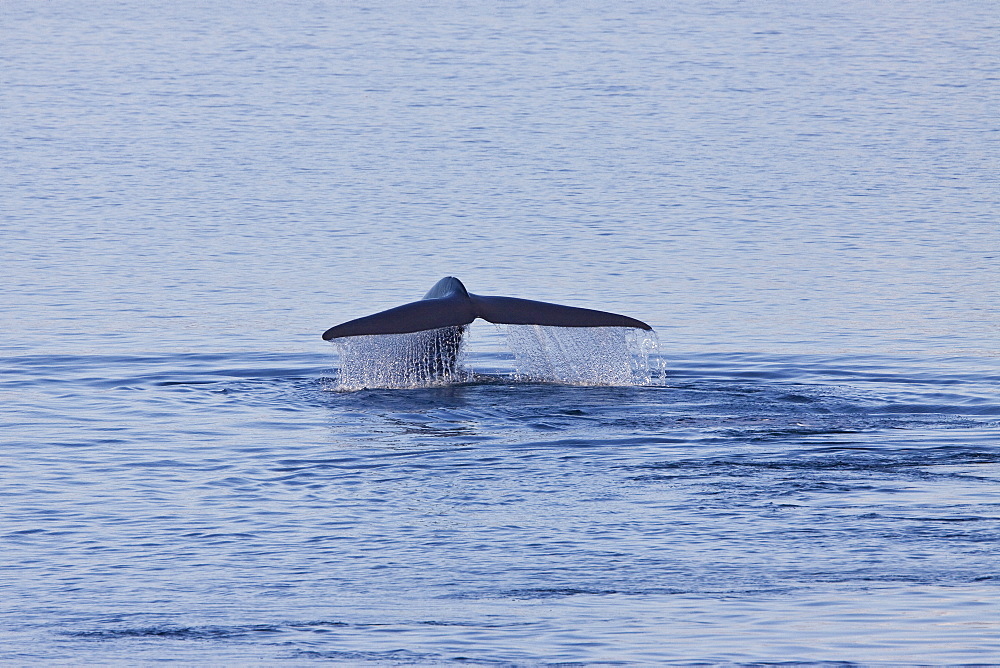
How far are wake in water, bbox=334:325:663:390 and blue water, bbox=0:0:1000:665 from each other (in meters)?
0.32

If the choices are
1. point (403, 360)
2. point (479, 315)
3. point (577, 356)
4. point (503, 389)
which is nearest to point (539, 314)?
point (479, 315)

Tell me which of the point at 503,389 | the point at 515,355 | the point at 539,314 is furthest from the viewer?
the point at 515,355

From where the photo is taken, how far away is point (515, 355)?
47.2 ft

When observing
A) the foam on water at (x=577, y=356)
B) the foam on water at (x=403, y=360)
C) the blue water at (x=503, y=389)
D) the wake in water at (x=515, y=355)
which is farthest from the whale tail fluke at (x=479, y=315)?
the foam on water at (x=577, y=356)

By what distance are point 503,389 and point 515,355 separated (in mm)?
639

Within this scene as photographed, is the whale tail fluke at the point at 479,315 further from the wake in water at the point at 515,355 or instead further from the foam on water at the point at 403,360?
the foam on water at the point at 403,360

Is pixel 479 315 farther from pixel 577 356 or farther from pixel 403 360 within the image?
pixel 577 356

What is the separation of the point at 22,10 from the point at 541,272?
4127 centimetres

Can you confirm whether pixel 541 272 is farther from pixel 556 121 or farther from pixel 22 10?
pixel 22 10

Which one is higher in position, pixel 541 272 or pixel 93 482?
pixel 541 272

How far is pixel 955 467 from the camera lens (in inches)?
432

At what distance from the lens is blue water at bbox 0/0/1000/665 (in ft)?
27.3

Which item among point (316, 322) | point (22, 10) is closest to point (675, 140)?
point (316, 322)

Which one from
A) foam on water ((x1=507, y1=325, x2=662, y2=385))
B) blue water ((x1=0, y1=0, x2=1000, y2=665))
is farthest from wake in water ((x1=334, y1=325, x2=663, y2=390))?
blue water ((x1=0, y1=0, x2=1000, y2=665))
